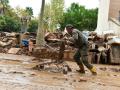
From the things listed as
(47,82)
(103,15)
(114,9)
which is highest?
(114,9)

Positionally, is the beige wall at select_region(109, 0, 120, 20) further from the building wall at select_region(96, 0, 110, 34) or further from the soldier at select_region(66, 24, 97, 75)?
the soldier at select_region(66, 24, 97, 75)

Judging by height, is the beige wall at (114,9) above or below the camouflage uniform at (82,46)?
above

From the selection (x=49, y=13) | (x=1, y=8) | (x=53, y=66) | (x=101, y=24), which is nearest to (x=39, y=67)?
(x=53, y=66)

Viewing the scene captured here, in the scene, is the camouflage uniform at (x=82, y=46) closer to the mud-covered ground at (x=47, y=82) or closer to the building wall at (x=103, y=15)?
the mud-covered ground at (x=47, y=82)

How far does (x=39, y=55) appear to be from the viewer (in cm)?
2384

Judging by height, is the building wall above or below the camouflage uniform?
above

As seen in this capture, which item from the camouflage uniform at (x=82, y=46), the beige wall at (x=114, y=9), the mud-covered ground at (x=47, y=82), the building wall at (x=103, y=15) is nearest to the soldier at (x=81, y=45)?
the camouflage uniform at (x=82, y=46)

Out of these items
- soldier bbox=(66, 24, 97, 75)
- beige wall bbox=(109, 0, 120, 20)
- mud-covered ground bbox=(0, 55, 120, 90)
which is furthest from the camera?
beige wall bbox=(109, 0, 120, 20)

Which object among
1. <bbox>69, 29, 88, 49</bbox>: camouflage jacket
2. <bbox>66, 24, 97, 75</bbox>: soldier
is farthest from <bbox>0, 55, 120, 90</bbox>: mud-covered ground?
<bbox>69, 29, 88, 49</bbox>: camouflage jacket

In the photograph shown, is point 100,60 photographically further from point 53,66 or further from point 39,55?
point 53,66

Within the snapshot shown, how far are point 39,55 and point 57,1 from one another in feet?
153

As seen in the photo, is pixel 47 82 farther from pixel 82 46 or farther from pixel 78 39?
pixel 82 46

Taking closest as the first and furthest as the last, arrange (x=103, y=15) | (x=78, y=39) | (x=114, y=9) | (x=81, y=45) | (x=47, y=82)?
(x=47, y=82) → (x=78, y=39) → (x=81, y=45) → (x=114, y=9) → (x=103, y=15)

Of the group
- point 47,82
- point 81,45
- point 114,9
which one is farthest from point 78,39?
point 114,9
